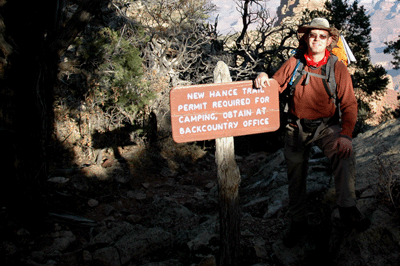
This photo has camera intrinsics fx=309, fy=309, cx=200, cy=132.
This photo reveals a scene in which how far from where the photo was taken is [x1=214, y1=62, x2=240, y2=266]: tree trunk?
115 inches

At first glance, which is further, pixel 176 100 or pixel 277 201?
pixel 277 201

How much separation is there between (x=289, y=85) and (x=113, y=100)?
7.61 meters

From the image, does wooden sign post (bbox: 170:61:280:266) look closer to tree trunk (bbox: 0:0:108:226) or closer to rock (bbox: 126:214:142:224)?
tree trunk (bbox: 0:0:108:226)

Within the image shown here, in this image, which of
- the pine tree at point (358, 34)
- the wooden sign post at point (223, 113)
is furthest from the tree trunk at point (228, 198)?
the pine tree at point (358, 34)

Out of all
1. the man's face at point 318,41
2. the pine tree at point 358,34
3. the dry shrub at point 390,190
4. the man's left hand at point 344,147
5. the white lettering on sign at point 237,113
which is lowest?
the dry shrub at point 390,190

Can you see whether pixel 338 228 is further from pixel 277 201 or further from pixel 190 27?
pixel 190 27

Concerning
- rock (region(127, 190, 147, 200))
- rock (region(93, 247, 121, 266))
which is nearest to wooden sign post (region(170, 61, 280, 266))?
rock (region(93, 247, 121, 266))

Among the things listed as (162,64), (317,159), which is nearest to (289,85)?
(317,159)

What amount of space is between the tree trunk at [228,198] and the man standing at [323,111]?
2.21ft

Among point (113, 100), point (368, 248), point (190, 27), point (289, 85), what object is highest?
point (190, 27)

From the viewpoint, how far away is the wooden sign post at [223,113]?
269 centimetres

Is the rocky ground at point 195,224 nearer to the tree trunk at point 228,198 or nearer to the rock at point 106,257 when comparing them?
the rock at point 106,257

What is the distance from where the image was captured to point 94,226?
5.45 metres

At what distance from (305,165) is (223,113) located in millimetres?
1217
